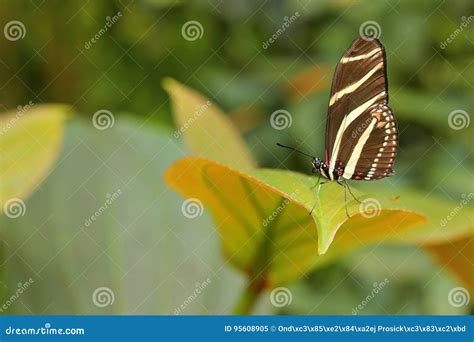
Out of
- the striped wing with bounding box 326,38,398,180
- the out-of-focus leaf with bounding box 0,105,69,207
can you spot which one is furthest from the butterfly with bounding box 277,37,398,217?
the out-of-focus leaf with bounding box 0,105,69,207

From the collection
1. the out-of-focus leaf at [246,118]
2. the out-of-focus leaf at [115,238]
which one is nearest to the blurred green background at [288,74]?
the out-of-focus leaf at [246,118]

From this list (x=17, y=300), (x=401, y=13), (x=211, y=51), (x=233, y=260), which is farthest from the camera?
(x=211, y=51)

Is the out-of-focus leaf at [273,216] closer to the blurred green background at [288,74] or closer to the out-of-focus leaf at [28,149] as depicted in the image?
the out-of-focus leaf at [28,149]

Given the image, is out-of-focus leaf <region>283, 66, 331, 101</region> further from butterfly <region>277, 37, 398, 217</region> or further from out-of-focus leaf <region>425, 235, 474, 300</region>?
out-of-focus leaf <region>425, 235, 474, 300</region>

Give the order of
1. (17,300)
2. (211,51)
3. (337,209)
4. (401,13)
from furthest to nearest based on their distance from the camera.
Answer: (211,51)
(401,13)
(17,300)
(337,209)

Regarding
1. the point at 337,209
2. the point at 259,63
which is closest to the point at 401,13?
the point at 259,63

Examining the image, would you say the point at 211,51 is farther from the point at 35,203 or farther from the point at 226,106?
the point at 35,203
